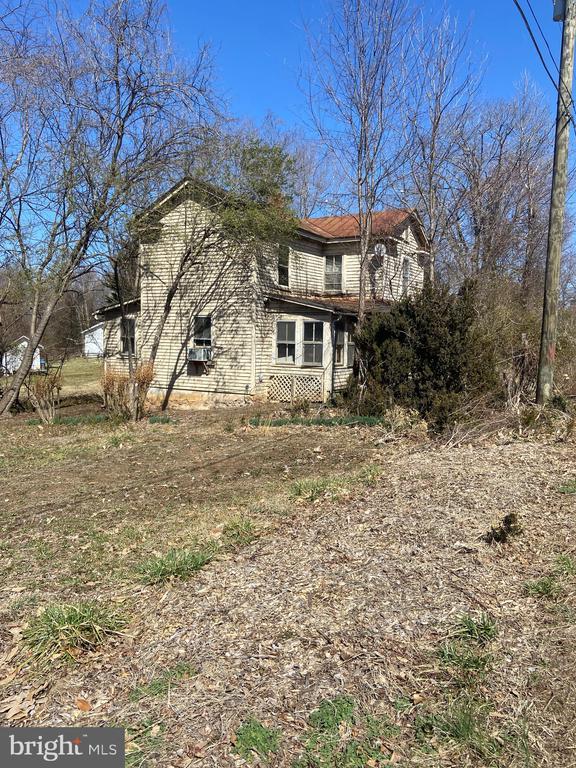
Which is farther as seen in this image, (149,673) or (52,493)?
(52,493)

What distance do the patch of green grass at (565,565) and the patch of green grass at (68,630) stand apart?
3.13 metres

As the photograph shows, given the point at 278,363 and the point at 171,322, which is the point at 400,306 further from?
the point at 171,322

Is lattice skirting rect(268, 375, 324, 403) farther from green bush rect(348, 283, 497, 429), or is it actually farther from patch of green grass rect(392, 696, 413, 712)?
patch of green grass rect(392, 696, 413, 712)

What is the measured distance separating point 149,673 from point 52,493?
460 centimetres

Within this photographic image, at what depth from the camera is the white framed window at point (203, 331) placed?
18125mm

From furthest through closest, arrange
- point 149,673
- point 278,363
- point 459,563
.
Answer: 1. point 278,363
2. point 459,563
3. point 149,673

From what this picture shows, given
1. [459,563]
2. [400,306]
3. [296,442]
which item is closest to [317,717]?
[459,563]

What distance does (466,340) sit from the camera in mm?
10766

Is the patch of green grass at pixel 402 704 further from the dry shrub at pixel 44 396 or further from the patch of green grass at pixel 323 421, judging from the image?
the dry shrub at pixel 44 396

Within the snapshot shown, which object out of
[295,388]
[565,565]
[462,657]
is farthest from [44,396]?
[462,657]

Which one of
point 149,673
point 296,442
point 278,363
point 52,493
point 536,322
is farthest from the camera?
point 278,363

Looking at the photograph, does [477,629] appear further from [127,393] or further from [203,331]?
[203,331]

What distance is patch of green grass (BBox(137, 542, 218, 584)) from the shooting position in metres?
4.16

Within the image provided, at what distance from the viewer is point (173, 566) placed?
4.23 meters
